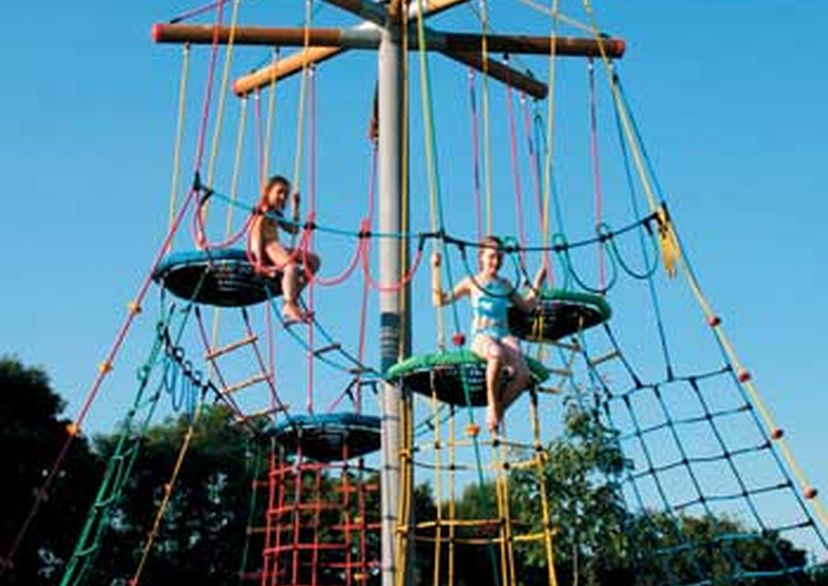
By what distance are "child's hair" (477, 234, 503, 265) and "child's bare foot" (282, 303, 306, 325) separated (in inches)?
43.4

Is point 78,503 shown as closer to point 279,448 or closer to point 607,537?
point 607,537

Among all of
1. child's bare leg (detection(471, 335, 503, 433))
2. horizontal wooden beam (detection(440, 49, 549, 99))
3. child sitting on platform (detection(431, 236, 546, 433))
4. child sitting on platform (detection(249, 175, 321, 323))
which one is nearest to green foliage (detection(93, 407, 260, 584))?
horizontal wooden beam (detection(440, 49, 549, 99))

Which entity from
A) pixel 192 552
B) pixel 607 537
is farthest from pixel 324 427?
pixel 192 552

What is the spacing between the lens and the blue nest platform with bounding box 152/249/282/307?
7953 mm

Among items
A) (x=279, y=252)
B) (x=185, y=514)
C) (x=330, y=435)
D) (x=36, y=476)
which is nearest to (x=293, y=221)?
(x=279, y=252)

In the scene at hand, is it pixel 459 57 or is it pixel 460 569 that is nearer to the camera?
pixel 459 57

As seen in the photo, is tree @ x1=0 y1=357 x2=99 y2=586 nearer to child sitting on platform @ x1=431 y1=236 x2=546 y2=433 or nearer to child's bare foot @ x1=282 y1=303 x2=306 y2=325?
child's bare foot @ x1=282 y1=303 x2=306 y2=325

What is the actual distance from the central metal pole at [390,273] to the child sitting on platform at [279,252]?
0.50 m

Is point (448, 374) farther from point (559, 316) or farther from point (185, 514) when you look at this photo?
point (185, 514)

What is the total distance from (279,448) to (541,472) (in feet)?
8.15

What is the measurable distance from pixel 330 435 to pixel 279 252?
4.79 feet

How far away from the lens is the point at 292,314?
7785mm

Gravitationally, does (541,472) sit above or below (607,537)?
below

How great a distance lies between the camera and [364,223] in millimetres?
7539
